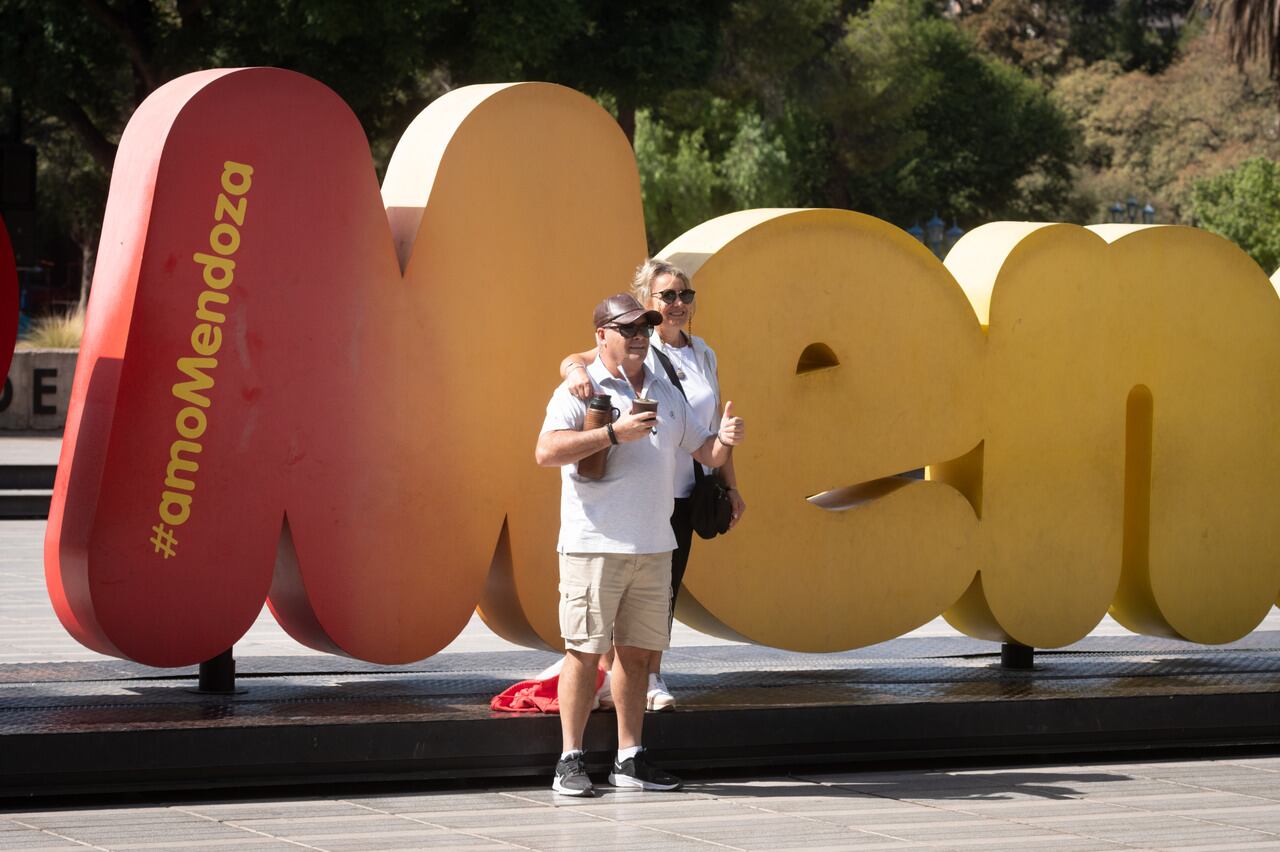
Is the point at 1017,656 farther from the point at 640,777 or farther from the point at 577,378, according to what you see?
the point at 577,378

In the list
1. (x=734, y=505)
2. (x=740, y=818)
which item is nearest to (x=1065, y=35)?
(x=734, y=505)

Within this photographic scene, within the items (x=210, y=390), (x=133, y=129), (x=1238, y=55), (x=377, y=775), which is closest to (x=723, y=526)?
(x=377, y=775)

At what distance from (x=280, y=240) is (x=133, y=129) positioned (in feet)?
2.13

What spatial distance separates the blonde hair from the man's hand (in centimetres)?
80

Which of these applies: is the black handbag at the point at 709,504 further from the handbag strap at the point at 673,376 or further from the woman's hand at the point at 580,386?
the woman's hand at the point at 580,386

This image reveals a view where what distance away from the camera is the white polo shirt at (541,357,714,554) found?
6.22m

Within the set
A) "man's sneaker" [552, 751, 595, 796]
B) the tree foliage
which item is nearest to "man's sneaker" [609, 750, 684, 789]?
"man's sneaker" [552, 751, 595, 796]

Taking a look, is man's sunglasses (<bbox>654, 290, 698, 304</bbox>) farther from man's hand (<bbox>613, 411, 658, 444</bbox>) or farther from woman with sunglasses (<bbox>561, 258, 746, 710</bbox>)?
man's hand (<bbox>613, 411, 658, 444</bbox>)

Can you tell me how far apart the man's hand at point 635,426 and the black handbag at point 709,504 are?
0.60 meters

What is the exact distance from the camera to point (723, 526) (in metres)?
6.63

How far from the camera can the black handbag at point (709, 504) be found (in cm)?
662

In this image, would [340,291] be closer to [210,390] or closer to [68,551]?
[210,390]

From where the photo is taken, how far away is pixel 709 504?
663 cm

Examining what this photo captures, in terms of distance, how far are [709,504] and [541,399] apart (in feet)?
3.54
